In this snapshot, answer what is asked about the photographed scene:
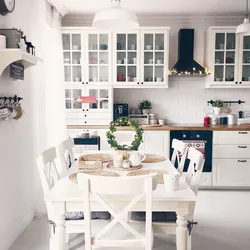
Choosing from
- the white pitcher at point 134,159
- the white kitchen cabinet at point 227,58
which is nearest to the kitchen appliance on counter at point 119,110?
the white kitchen cabinet at point 227,58

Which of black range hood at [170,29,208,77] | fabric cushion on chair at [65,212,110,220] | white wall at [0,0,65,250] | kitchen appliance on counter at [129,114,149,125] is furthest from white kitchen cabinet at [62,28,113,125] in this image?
fabric cushion on chair at [65,212,110,220]

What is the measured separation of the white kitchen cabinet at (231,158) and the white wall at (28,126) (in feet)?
7.22

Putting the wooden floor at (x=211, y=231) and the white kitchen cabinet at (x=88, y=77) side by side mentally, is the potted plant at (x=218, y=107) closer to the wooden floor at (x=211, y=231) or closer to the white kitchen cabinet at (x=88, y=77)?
the wooden floor at (x=211, y=231)

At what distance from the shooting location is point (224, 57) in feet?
15.2

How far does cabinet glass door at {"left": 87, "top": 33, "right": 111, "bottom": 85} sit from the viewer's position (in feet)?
15.2

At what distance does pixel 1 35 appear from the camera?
7.81 ft

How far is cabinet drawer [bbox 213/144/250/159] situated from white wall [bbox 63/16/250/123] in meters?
0.74

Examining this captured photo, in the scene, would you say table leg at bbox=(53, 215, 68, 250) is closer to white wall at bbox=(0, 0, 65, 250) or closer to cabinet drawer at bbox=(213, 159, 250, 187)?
white wall at bbox=(0, 0, 65, 250)

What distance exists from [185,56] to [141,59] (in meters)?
0.68

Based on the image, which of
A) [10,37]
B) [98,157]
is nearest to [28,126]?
[98,157]

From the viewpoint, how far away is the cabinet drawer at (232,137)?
443 cm

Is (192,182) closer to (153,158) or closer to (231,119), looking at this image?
(153,158)

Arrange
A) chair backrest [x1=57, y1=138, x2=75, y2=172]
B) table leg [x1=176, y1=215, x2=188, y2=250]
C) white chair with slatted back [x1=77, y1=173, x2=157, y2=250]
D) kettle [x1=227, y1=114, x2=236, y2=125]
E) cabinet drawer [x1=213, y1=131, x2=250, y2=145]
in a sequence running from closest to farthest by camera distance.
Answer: white chair with slatted back [x1=77, y1=173, x2=157, y2=250] < table leg [x1=176, y1=215, x2=188, y2=250] < chair backrest [x1=57, y1=138, x2=75, y2=172] < cabinet drawer [x1=213, y1=131, x2=250, y2=145] < kettle [x1=227, y1=114, x2=236, y2=125]

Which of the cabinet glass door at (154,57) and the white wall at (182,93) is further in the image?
the white wall at (182,93)
